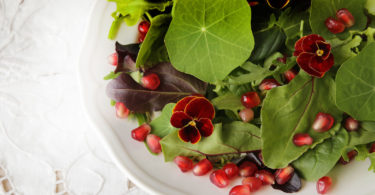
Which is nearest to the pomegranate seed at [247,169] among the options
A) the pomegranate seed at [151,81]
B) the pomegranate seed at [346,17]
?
the pomegranate seed at [151,81]

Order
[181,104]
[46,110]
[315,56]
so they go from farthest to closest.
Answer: [46,110]
[181,104]
[315,56]

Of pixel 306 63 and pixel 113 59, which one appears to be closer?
pixel 306 63

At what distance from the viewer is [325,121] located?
3.45 feet

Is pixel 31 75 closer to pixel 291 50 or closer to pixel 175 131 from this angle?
pixel 175 131

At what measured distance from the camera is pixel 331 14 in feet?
3.64

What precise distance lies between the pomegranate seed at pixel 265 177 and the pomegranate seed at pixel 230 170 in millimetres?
64

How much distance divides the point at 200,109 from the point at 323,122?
344 millimetres

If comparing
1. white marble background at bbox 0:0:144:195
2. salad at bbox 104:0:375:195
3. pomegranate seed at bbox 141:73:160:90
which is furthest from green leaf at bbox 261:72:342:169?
white marble background at bbox 0:0:144:195

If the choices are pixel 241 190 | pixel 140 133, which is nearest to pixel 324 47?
pixel 241 190

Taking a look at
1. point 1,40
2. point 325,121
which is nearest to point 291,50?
point 325,121

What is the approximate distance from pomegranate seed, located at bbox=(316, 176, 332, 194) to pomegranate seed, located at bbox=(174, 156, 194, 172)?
37 centimetres

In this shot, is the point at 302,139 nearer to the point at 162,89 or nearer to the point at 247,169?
the point at 247,169

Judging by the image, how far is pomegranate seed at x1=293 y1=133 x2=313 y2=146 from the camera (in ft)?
3.47

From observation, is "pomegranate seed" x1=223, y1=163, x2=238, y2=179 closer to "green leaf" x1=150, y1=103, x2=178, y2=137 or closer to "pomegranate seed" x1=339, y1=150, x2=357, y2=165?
"green leaf" x1=150, y1=103, x2=178, y2=137
